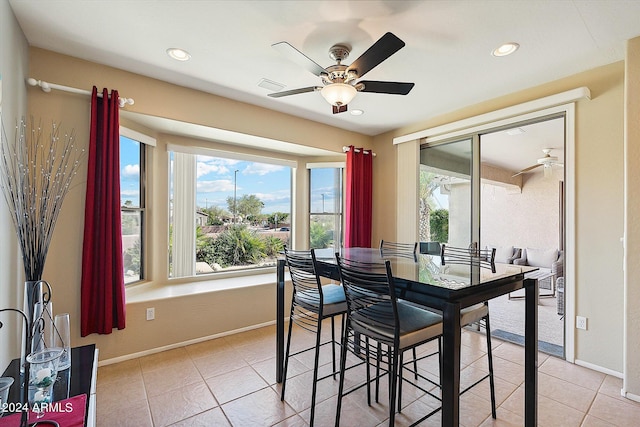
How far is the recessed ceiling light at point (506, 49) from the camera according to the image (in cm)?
226

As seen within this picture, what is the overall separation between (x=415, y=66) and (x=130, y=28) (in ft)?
7.29

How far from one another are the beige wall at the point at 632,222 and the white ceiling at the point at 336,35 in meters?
0.28

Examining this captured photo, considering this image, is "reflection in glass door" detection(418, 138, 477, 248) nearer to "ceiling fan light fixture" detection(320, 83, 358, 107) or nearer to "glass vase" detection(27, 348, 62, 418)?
"ceiling fan light fixture" detection(320, 83, 358, 107)

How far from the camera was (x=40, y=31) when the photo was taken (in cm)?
215

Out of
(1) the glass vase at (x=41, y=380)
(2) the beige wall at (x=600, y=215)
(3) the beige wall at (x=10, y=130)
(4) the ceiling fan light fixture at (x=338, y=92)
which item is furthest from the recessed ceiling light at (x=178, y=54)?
(2) the beige wall at (x=600, y=215)

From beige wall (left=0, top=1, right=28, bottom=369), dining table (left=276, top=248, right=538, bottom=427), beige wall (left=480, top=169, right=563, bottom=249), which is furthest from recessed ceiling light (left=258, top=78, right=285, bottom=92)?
beige wall (left=480, top=169, right=563, bottom=249)

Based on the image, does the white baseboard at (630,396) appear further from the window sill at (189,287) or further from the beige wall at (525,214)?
the beige wall at (525,214)

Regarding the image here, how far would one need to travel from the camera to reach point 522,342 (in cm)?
315

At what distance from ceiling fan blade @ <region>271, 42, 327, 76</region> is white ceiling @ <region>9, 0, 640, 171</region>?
0.27m

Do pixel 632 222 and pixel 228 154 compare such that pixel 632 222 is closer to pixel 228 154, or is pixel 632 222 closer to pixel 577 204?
pixel 577 204

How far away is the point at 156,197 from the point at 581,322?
4435 mm

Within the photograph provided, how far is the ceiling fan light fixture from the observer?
2111 millimetres

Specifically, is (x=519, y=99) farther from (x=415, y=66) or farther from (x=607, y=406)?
(x=607, y=406)

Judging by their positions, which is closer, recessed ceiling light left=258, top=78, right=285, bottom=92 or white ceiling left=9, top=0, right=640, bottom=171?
white ceiling left=9, top=0, right=640, bottom=171
